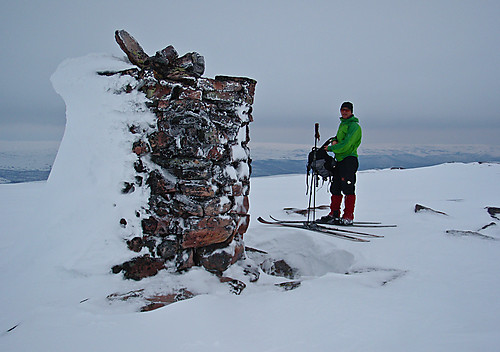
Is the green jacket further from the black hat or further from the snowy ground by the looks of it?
the snowy ground

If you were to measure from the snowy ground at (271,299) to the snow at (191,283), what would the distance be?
0.01 metres

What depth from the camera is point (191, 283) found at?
3.88 m

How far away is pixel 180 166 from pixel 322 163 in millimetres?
3760

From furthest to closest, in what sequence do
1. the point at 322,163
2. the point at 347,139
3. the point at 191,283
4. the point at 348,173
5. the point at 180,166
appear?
the point at 322,163 → the point at 348,173 → the point at 347,139 → the point at 180,166 → the point at 191,283

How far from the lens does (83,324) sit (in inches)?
106

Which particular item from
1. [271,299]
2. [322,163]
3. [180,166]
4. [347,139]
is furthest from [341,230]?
[180,166]

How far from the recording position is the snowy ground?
2.47 meters

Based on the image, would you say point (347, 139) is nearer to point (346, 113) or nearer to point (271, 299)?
point (346, 113)

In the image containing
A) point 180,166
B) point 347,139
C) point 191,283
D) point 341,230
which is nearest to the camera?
point 191,283

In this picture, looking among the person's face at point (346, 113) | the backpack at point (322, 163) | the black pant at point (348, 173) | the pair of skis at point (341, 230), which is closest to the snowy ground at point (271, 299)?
the pair of skis at point (341, 230)

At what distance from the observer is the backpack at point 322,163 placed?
6896 millimetres

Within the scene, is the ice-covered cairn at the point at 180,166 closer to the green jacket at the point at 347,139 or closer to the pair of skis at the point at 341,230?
the pair of skis at the point at 341,230

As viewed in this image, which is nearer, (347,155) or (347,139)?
(347,139)

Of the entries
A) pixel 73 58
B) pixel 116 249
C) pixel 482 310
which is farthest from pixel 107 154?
pixel 482 310
